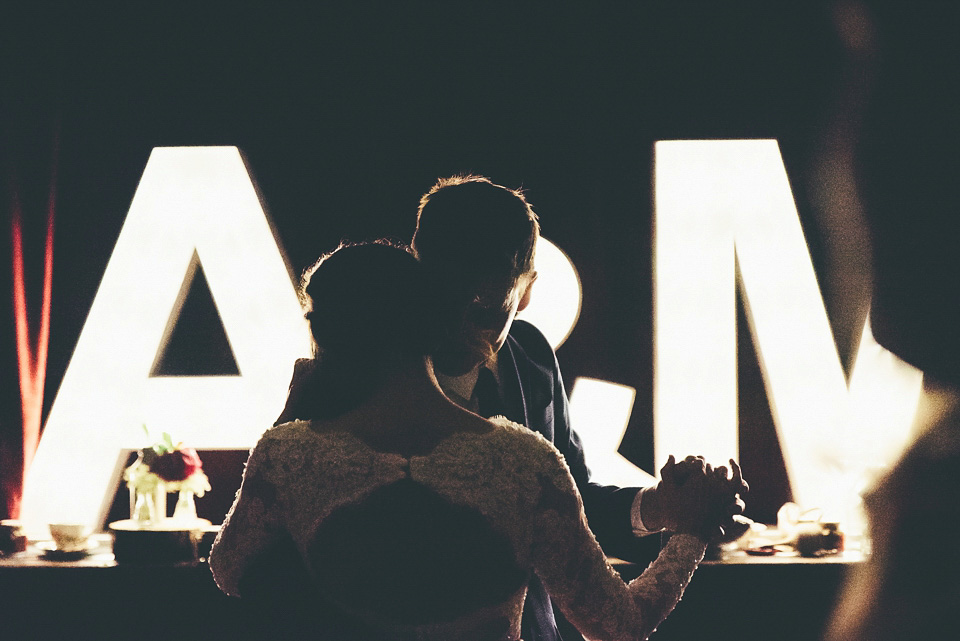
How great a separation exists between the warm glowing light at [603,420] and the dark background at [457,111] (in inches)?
3.0

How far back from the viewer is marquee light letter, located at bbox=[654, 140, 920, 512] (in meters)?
2.91

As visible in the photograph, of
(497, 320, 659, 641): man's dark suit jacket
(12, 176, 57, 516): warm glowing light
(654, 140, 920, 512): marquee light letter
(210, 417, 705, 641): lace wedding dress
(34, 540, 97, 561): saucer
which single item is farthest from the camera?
(12, 176, 57, 516): warm glowing light

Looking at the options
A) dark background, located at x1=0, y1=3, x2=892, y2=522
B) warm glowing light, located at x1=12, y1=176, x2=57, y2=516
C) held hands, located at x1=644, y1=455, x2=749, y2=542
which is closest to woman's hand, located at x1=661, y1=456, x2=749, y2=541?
held hands, located at x1=644, y1=455, x2=749, y2=542

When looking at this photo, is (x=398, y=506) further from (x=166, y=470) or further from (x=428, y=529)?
(x=166, y=470)

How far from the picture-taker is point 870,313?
9.87 feet

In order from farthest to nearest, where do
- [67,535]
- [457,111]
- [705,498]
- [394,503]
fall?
1. [457,111]
2. [67,535]
3. [705,498]
4. [394,503]

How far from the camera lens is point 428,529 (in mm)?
1182

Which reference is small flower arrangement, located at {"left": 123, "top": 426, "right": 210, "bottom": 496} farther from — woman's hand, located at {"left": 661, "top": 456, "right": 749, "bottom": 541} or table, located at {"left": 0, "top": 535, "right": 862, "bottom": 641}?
woman's hand, located at {"left": 661, "top": 456, "right": 749, "bottom": 541}

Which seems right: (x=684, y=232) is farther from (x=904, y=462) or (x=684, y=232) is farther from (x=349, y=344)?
(x=349, y=344)

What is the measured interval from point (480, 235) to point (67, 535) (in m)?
1.88

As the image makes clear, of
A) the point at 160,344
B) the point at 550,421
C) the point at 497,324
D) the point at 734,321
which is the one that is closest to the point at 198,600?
the point at 160,344

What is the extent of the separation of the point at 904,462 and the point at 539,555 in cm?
203

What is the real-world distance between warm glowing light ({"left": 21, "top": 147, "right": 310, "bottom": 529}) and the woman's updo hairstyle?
1.73 meters

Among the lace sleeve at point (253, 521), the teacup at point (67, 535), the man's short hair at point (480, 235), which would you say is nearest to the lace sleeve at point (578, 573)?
the lace sleeve at point (253, 521)
